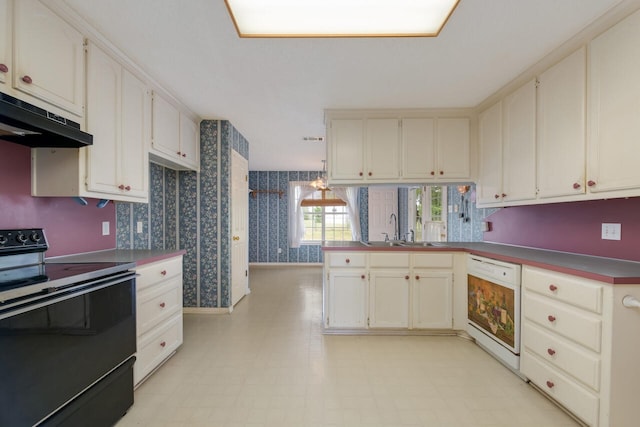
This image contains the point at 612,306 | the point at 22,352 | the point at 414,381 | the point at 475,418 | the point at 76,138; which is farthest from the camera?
the point at 414,381

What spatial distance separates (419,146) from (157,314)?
2925 millimetres

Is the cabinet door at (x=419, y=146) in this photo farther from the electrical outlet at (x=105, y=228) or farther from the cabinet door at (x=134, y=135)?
the electrical outlet at (x=105, y=228)

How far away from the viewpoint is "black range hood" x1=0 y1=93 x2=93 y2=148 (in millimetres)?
1205

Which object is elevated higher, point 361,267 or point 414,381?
point 361,267

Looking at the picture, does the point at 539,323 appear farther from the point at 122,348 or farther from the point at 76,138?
the point at 76,138

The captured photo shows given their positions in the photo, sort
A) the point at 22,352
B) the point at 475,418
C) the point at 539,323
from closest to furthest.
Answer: the point at 22,352 < the point at 475,418 < the point at 539,323

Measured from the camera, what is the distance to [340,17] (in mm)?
1625

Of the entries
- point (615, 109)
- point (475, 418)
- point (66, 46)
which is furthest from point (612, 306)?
point (66, 46)

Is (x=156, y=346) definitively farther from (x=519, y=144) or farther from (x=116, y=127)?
(x=519, y=144)

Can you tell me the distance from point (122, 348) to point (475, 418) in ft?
7.12

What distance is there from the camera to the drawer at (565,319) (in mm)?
1461

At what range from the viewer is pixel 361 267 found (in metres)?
2.76

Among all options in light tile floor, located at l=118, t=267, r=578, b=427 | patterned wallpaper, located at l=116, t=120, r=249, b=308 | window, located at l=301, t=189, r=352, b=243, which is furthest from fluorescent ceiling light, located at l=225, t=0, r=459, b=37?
window, located at l=301, t=189, r=352, b=243

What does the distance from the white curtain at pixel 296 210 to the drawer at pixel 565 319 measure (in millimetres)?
5128
